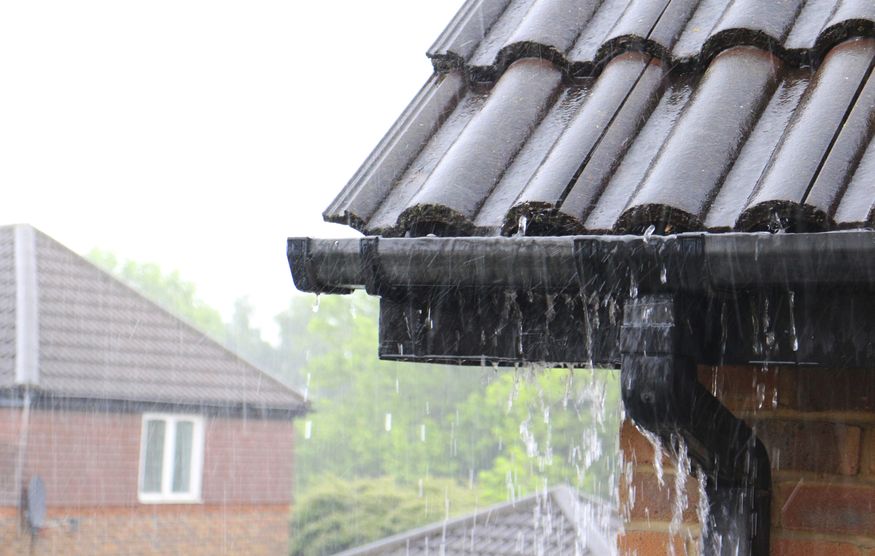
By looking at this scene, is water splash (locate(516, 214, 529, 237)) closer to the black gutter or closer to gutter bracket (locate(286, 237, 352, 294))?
the black gutter

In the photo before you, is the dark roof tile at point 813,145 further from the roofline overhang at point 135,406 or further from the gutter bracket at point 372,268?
the roofline overhang at point 135,406

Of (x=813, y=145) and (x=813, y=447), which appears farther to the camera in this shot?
(x=813, y=447)

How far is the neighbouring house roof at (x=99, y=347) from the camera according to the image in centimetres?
1695

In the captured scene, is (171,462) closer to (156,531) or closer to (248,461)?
(156,531)

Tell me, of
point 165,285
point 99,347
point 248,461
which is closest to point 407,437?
point 165,285

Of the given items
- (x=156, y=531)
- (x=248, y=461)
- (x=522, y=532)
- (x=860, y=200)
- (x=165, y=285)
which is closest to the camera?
(x=860, y=200)

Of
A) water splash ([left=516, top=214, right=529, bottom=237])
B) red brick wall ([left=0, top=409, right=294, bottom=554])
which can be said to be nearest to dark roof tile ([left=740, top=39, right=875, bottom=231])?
water splash ([left=516, top=214, right=529, bottom=237])

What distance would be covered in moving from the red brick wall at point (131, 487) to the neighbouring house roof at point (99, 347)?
0.49 m

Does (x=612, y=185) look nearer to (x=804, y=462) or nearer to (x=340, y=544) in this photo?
(x=804, y=462)

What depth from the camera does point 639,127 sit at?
2.20m

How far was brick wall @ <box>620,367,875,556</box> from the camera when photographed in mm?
2047

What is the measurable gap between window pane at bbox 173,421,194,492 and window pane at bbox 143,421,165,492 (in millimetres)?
330

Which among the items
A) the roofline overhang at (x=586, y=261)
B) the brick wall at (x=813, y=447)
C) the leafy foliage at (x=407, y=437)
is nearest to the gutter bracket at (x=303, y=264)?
the roofline overhang at (x=586, y=261)

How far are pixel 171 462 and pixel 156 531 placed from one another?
3.75ft
